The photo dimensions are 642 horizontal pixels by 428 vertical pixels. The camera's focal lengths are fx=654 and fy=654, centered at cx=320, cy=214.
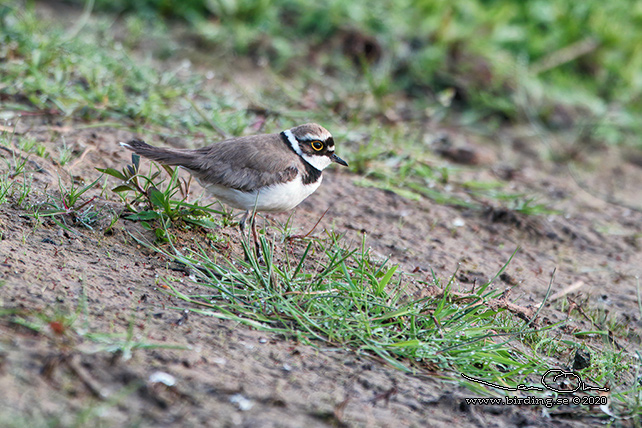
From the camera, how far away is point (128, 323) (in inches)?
128

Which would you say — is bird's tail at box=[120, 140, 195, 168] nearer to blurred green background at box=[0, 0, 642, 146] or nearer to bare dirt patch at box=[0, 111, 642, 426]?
bare dirt patch at box=[0, 111, 642, 426]

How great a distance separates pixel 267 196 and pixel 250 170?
0.24 metres

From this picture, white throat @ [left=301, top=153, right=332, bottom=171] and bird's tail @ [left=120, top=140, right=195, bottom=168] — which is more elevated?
bird's tail @ [left=120, top=140, right=195, bottom=168]

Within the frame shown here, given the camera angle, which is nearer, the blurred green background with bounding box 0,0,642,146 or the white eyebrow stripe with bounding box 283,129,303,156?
the white eyebrow stripe with bounding box 283,129,303,156

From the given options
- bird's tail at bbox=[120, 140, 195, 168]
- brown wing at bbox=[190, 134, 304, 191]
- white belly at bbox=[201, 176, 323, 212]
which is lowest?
white belly at bbox=[201, 176, 323, 212]

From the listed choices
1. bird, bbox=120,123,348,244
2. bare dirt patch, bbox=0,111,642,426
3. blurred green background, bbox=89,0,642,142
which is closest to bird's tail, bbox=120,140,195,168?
bird, bbox=120,123,348,244

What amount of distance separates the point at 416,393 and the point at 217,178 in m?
1.93

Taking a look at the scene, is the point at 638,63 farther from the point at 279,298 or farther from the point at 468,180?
the point at 279,298

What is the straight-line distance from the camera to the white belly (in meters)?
4.23

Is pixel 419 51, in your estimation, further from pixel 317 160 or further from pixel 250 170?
pixel 250 170

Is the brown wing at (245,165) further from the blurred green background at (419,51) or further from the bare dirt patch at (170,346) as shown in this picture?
the blurred green background at (419,51)

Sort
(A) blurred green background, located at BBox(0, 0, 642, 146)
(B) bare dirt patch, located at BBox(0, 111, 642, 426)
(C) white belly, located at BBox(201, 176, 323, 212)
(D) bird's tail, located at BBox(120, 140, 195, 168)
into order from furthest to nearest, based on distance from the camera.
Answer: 1. (A) blurred green background, located at BBox(0, 0, 642, 146)
2. (D) bird's tail, located at BBox(120, 140, 195, 168)
3. (C) white belly, located at BBox(201, 176, 323, 212)
4. (B) bare dirt patch, located at BBox(0, 111, 642, 426)

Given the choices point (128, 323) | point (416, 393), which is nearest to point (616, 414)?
point (416, 393)

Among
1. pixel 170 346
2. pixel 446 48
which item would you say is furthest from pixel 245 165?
pixel 446 48
